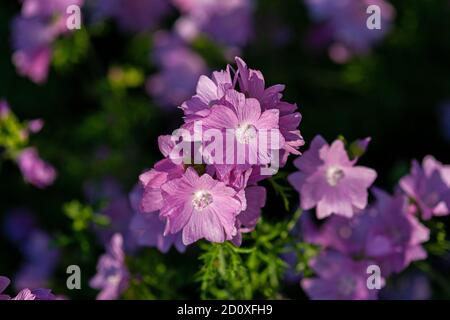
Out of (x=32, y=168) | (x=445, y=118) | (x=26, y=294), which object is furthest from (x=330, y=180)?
(x=445, y=118)

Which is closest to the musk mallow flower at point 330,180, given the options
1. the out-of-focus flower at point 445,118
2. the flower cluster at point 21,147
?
the flower cluster at point 21,147

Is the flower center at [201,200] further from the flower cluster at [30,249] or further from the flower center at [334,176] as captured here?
the flower cluster at [30,249]

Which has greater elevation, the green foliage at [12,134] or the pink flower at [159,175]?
the green foliage at [12,134]

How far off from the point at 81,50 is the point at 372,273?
1176 mm

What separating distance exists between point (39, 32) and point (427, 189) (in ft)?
4.09

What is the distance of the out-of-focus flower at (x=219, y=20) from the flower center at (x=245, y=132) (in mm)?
1358

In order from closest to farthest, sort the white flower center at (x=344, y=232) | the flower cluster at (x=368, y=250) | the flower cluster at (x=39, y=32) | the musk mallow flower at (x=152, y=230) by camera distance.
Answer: the musk mallow flower at (x=152, y=230) → the flower cluster at (x=368, y=250) → the white flower center at (x=344, y=232) → the flower cluster at (x=39, y=32)

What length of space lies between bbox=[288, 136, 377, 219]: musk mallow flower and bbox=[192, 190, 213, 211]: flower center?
0.76ft

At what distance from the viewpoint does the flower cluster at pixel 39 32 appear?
2.38 meters

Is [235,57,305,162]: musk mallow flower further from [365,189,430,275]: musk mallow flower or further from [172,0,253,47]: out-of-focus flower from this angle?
[172,0,253,47]: out-of-focus flower

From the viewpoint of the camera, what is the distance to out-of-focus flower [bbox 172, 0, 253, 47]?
271 cm

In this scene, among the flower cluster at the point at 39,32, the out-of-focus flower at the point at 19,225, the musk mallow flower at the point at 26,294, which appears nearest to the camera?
the musk mallow flower at the point at 26,294

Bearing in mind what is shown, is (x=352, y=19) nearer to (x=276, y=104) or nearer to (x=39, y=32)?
(x=39, y=32)

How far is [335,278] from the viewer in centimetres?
171
